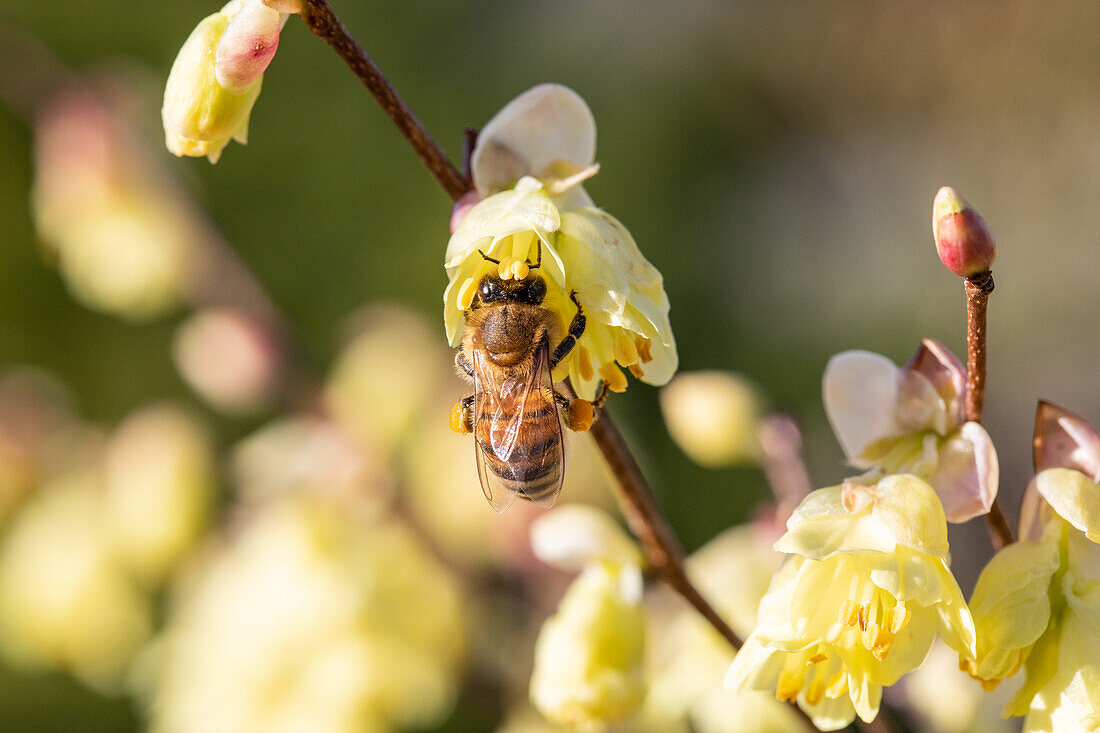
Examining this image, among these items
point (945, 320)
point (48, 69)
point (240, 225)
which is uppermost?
point (48, 69)

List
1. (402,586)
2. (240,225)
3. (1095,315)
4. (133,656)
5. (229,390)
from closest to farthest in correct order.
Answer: (402,586) → (229,390) → (133,656) → (240,225) → (1095,315)

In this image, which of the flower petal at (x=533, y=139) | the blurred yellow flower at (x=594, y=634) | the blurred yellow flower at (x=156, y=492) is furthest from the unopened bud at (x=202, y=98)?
the blurred yellow flower at (x=156, y=492)

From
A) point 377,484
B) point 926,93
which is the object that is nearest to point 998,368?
point 926,93

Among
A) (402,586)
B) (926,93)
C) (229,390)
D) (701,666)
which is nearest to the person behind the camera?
(701,666)

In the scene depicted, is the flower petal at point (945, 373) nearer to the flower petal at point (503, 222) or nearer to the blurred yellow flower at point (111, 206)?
the flower petal at point (503, 222)

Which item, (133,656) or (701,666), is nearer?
(701,666)

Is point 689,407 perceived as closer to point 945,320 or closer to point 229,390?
point 229,390

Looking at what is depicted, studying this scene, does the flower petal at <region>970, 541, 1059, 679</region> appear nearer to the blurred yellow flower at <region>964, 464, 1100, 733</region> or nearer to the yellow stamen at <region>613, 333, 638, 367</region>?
the blurred yellow flower at <region>964, 464, 1100, 733</region>

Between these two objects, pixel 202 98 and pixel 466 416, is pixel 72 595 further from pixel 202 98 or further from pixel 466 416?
pixel 202 98

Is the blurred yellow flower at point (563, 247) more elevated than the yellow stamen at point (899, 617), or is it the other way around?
the blurred yellow flower at point (563, 247)
